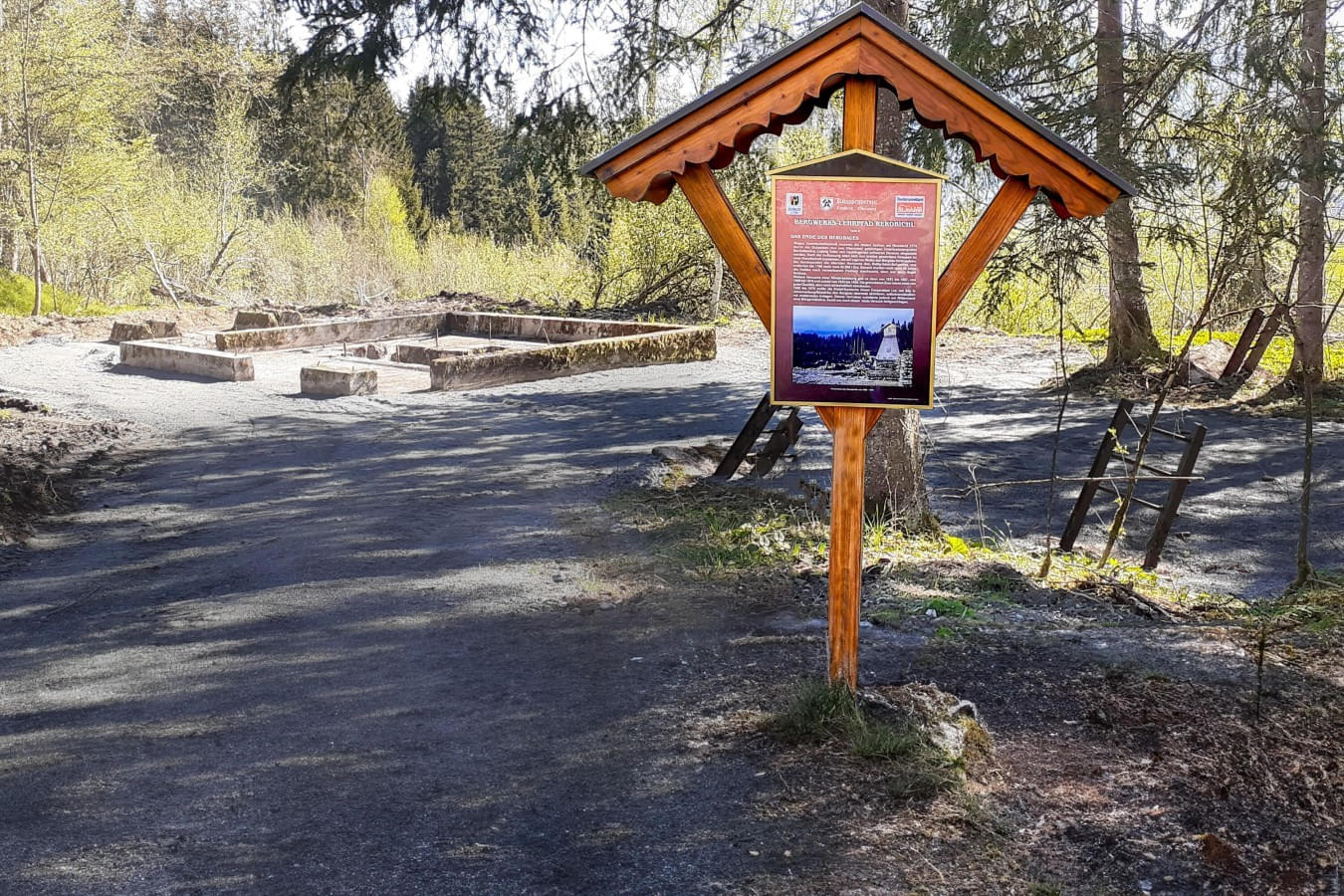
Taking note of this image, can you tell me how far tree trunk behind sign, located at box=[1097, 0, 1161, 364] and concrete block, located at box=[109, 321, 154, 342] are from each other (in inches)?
584

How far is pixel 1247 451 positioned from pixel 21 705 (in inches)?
414

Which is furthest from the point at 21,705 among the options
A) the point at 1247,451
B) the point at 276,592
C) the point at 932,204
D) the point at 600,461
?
the point at 1247,451

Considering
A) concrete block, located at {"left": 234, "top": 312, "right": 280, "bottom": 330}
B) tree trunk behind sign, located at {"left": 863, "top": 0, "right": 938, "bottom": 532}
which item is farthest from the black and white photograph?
concrete block, located at {"left": 234, "top": 312, "right": 280, "bottom": 330}

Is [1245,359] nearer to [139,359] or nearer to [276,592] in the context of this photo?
[276,592]

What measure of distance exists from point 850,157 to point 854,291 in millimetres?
439

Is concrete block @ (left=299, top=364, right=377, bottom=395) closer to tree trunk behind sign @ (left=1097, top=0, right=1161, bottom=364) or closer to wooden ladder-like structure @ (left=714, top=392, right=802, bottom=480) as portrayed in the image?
wooden ladder-like structure @ (left=714, top=392, right=802, bottom=480)

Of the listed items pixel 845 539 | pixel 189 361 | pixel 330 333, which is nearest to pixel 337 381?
pixel 189 361

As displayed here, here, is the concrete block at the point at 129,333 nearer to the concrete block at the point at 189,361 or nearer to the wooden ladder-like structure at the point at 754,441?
the concrete block at the point at 189,361

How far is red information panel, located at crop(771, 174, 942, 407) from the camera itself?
4.10 metres

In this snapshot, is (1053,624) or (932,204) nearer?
(932,204)

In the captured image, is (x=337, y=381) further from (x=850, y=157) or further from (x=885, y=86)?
(x=850, y=157)

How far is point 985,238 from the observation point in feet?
14.2

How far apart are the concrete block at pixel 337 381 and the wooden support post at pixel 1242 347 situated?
1054 centimetres

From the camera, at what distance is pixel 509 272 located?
97.6 ft
